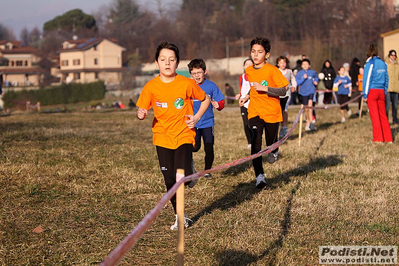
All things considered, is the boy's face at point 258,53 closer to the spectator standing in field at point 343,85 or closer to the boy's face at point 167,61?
the boy's face at point 167,61

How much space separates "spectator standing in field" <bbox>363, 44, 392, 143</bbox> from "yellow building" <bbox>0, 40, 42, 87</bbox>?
8893cm

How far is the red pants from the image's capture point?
42.1 feet

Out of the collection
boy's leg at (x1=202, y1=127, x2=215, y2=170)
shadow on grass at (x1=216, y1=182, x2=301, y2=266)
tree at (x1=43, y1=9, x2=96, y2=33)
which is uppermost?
tree at (x1=43, y1=9, x2=96, y2=33)

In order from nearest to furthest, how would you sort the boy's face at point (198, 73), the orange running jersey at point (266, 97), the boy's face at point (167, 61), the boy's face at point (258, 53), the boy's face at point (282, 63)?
the boy's face at point (167, 61) < the boy's face at point (258, 53) < the orange running jersey at point (266, 97) < the boy's face at point (198, 73) < the boy's face at point (282, 63)

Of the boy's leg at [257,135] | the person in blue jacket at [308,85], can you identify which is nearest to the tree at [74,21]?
the person in blue jacket at [308,85]

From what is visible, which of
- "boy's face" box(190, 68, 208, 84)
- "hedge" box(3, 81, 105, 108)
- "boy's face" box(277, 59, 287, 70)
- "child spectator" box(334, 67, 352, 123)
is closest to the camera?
"boy's face" box(190, 68, 208, 84)

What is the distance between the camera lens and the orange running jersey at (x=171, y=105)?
6023mm

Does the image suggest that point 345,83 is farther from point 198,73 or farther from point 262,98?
point 198,73

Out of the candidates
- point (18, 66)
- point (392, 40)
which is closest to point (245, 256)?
point (392, 40)

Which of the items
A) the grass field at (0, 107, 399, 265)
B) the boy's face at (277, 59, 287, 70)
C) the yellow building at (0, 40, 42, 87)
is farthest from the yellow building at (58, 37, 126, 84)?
the grass field at (0, 107, 399, 265)

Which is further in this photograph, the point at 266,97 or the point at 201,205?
the point at 266,97

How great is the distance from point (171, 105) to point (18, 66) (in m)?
102

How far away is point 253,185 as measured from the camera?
27.9ft

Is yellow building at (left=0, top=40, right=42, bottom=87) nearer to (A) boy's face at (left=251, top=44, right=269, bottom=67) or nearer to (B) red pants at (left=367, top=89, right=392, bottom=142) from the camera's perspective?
(B) red pants at (left=367, top=89, right=392, bottom=142)
